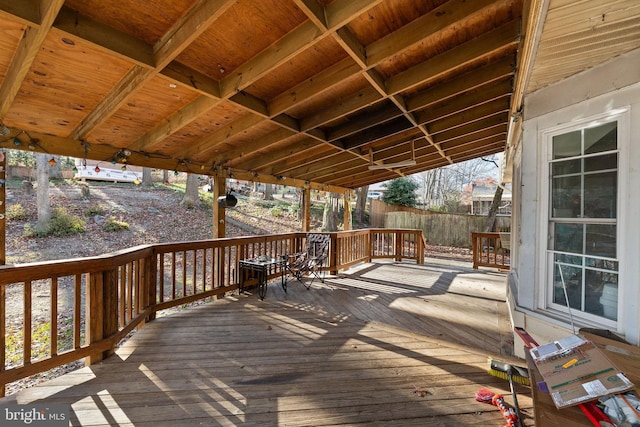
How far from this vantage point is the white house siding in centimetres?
184

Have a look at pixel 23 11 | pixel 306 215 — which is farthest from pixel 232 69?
pixel 306 215

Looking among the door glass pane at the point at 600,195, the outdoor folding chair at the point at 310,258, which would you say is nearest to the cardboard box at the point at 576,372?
the door glass pane at the point at 600,195

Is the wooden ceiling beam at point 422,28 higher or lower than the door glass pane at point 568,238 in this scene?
higher

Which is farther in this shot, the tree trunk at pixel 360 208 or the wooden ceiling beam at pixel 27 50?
the tree trunk at pixel 360 208

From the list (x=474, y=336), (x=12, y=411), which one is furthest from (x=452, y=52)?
(x=12, y=411)

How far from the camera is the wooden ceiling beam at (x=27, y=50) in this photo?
1.63m

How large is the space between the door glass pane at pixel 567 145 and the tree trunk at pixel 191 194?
12142mm

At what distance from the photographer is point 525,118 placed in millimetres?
2557

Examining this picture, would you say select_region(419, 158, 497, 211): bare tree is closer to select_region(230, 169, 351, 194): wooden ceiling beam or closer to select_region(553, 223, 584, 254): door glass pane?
select_region(230, 169, 351, 194): wooden ceiling beam

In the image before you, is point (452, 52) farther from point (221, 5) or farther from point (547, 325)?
point (547, 325)

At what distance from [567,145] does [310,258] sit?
3.96 m

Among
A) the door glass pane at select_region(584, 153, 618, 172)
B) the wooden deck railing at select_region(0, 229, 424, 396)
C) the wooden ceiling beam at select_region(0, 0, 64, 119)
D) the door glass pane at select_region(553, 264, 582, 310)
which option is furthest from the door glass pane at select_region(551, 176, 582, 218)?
the wooden deck railing at select_region(0, 229, 424, 396)

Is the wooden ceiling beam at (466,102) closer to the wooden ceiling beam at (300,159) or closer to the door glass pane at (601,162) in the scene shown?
the wooden ceiling beam at (300,159)

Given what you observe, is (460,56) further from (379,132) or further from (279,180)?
(279,180)
